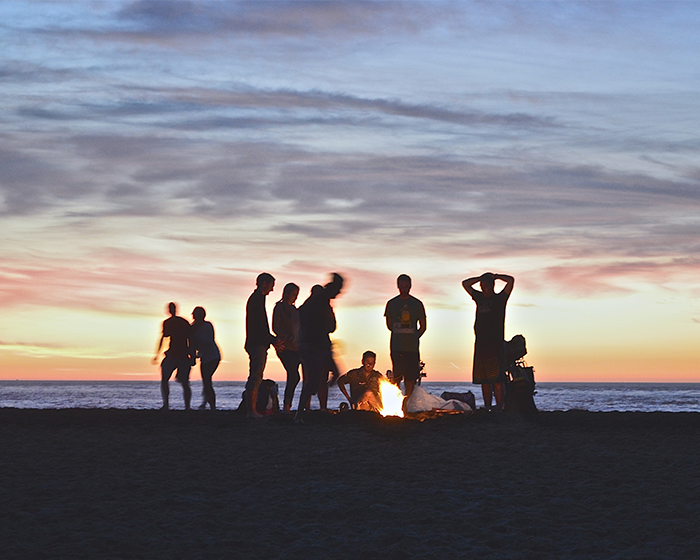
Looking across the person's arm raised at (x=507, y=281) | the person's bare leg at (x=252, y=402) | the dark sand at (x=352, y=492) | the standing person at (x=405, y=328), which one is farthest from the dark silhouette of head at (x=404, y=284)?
the person's bare leg at (x=252, y=402)

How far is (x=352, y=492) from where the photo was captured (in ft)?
23.9

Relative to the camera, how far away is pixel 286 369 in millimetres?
11789

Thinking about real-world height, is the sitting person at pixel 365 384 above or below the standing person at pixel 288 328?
below

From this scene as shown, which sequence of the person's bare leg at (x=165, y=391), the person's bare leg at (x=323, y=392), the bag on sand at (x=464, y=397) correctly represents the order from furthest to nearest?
the person's bare leg at (x=165, y=391) → the bag on sand at (x=464, y=397) → the person's bare leg at (x=323, y=392)

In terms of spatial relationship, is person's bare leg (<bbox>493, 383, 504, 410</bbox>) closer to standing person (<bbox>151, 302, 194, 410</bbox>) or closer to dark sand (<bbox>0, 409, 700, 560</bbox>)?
dark sand (<bbox>0, 409, 700, 560</bbox>)

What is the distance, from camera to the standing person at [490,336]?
11.9 meters

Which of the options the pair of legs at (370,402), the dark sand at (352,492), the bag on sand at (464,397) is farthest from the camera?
the bag on sand at (464,397)

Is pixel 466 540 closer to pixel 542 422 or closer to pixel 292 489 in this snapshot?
pixel 292 489

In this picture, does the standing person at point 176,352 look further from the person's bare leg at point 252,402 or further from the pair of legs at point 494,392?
the pair of legs at point 494,392

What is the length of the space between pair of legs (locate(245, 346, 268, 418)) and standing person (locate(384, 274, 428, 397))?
2.15 m

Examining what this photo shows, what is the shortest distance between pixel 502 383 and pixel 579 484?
4.43 m

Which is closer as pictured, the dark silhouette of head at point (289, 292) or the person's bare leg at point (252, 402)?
the person's bare leg at point (252, 402)

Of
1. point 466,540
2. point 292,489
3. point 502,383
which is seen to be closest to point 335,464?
point 292,489

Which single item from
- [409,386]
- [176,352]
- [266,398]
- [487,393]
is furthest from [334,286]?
[176,352]
